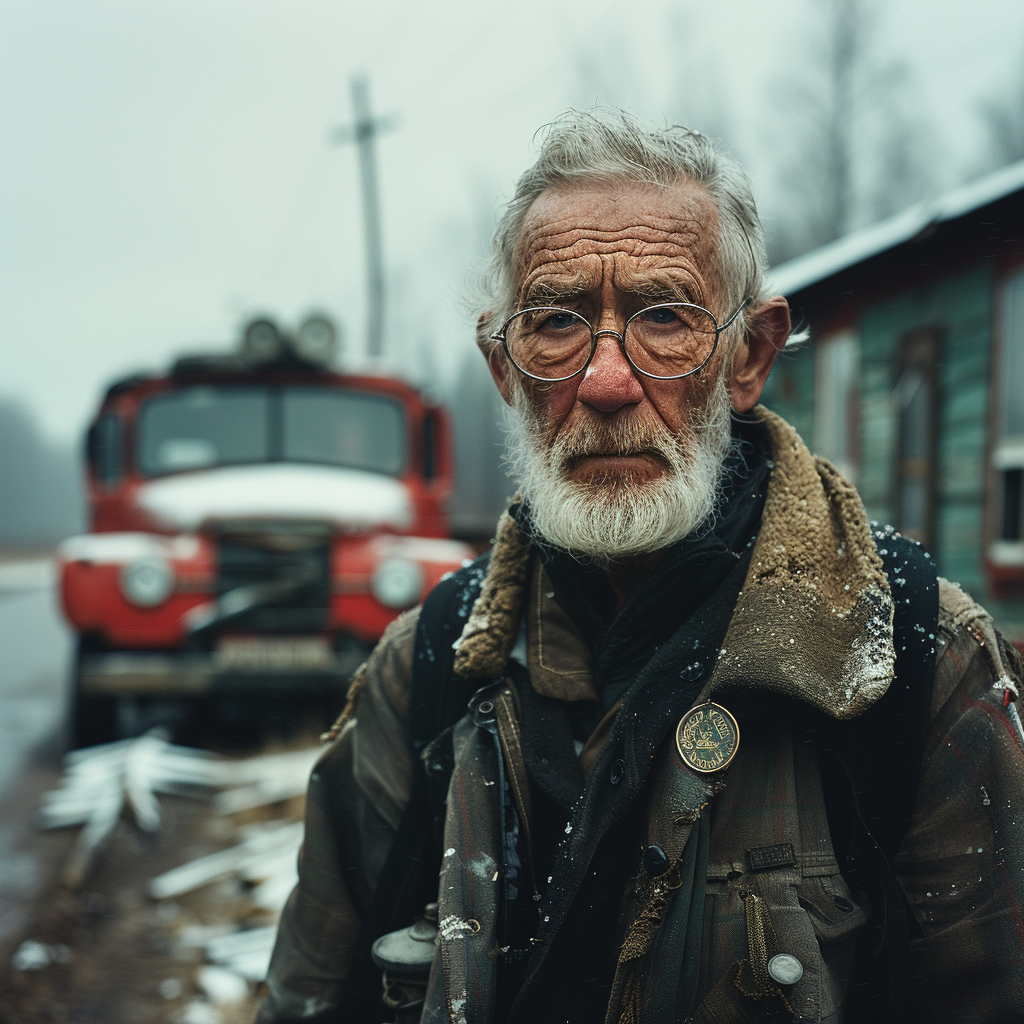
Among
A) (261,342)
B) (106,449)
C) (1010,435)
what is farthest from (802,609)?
(106,449)

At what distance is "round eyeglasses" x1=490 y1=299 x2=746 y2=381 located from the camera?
64.4 inches

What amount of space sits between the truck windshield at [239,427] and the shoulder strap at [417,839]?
517 centimetres

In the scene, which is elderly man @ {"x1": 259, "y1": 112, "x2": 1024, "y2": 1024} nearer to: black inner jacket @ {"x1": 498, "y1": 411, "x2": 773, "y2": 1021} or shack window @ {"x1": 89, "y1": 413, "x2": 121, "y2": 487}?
black inner jacket @ {"x1": 498, "y1": 411, "x2": 773, "y2": 1021}

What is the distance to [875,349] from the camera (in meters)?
8.14

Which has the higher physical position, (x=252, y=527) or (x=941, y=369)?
(x=941, y=369)

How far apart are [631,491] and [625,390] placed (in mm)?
167

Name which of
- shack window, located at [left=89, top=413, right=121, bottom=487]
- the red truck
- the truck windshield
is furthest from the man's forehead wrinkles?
shack window, located at [left=89, top=413, right=121, bottom=487]

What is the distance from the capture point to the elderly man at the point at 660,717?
4.51ft

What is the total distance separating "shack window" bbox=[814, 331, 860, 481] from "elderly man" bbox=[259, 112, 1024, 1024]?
7292mm

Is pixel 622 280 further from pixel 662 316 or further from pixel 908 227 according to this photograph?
pixel 908 227

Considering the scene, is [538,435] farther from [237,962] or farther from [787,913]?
[237,962]

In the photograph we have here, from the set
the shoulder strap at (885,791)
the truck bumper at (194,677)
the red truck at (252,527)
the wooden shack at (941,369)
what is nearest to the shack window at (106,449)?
the red truck at (252,527)

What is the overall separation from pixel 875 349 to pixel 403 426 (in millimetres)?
3875

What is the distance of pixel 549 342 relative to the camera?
5.54 feet
